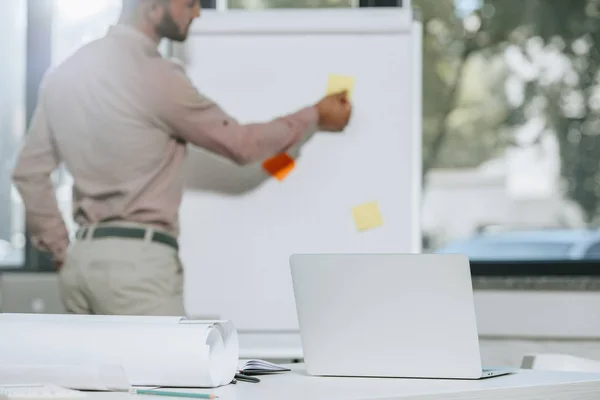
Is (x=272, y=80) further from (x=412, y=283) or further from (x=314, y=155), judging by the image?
(x=412, y=283)

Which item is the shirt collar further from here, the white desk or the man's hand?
the white desk

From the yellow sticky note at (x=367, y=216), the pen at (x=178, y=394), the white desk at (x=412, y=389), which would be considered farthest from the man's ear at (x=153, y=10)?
the pen at (x=178, y=394)

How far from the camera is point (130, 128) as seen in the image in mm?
2785

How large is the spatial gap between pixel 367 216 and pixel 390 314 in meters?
1.39

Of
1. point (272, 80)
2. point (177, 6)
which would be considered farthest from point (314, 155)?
point (177, 6)

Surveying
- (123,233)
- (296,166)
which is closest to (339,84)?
(296,166)

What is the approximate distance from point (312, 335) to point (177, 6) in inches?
59.0

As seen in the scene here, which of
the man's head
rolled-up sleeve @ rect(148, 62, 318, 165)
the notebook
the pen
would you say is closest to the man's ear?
the man's head

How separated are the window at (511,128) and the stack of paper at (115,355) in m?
2.15

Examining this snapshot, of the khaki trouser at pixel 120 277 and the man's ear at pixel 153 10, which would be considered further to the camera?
the man's ear at pixel 153 10

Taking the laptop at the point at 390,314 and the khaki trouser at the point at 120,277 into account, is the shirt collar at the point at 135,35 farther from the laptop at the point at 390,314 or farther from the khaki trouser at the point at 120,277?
the laptop at the point at 390,314

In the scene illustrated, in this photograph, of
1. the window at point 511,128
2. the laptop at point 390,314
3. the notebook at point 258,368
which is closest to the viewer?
the laptop at point 390,314

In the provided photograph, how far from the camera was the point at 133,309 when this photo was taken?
269cm

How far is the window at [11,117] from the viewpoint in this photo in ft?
12.5
